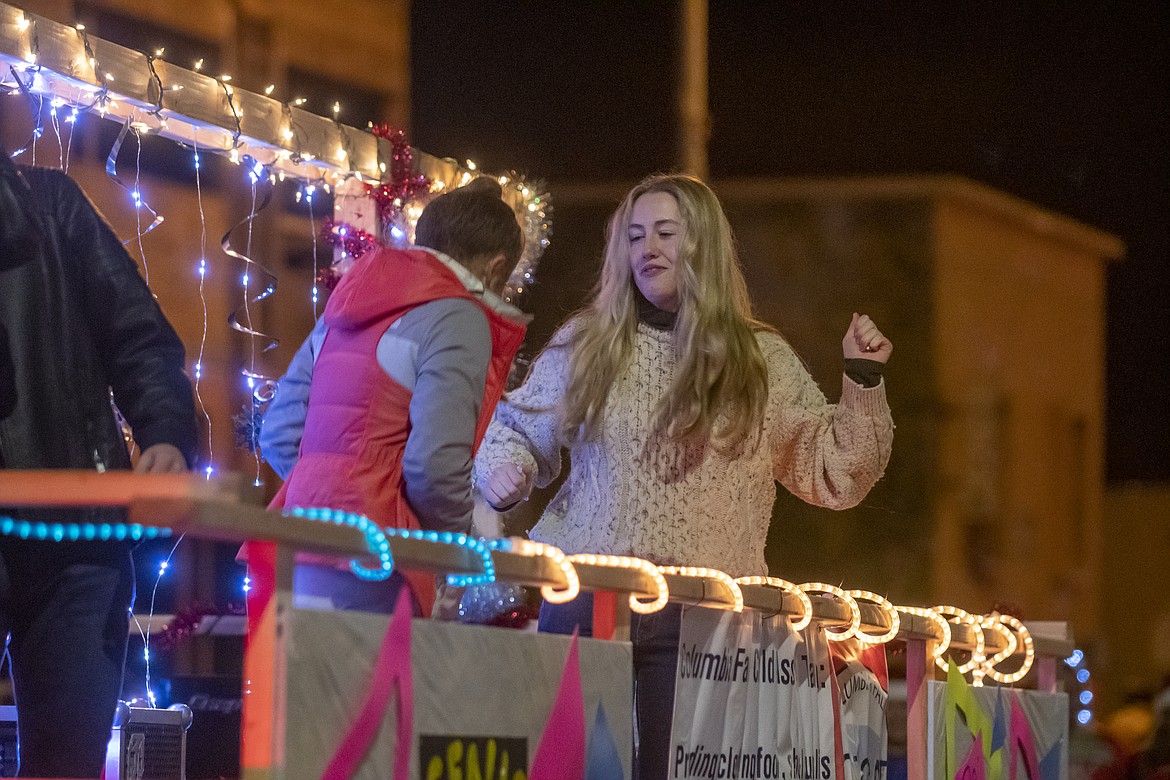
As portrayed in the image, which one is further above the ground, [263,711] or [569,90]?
[569,90]

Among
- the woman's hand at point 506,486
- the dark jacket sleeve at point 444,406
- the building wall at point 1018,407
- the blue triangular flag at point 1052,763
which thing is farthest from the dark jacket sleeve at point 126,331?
the building wall at point 1018,407

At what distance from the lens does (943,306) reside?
2184 cm

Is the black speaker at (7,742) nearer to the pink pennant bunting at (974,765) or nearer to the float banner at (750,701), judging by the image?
the float banner at (750,701)

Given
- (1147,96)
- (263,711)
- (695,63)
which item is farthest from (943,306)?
(263,711)

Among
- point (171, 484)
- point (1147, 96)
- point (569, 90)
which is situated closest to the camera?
point (171, 484)

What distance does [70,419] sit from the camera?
3496 mm

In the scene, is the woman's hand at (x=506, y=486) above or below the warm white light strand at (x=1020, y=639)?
above

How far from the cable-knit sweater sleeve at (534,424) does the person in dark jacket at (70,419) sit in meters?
0.84

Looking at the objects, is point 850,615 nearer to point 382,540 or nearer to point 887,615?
point 887,615

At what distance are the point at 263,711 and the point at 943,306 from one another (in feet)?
65.4

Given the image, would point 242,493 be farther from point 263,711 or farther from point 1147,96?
point 1147,96

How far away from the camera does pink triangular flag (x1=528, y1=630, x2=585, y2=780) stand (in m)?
3.21

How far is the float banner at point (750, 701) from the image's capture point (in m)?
3.70

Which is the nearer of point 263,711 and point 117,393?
point 263,711
